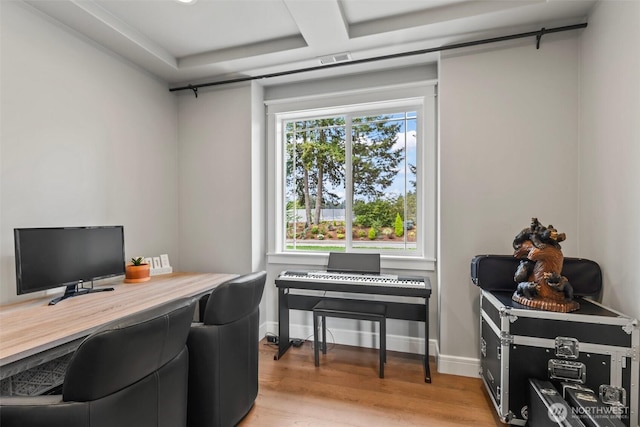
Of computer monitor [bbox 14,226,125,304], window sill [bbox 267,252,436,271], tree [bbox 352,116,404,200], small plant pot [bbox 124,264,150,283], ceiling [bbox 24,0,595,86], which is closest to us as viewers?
computer monitor [bbox 14,226,125,304]

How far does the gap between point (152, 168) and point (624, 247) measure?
12.0ft

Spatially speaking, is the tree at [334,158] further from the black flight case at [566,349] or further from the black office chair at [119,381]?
the black office chair at [119,381]

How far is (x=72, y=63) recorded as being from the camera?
7.41 feet

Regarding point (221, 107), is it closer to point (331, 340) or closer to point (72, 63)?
point (72, 63)

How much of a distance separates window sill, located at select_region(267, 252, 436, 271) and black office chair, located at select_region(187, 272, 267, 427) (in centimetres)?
128

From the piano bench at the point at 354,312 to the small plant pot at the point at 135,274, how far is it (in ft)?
4.88

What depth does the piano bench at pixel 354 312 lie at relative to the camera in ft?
7.84

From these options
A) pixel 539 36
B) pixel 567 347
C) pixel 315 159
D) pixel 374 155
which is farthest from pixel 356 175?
pixel 567 347

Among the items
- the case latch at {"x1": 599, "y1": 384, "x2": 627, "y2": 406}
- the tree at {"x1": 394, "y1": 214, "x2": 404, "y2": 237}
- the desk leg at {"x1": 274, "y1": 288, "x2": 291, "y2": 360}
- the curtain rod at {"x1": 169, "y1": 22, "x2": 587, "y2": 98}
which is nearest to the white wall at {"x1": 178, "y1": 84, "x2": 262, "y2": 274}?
the curtain rod at {"x1": 169, "y1": 22, "x2": 587, "y2": 98}

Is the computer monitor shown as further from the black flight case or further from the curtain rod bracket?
the curtain rod bracket

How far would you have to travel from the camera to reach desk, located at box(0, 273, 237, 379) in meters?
1.27

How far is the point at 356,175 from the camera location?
3100 millimetres

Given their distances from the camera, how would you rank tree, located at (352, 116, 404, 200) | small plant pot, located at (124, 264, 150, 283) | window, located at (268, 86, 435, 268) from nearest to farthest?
small plant pot, located at (124, 264, 150, 283), window, located at (268, 86, 435, 268), tree, located at (352, 116, 404, 200)

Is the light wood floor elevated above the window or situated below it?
below
